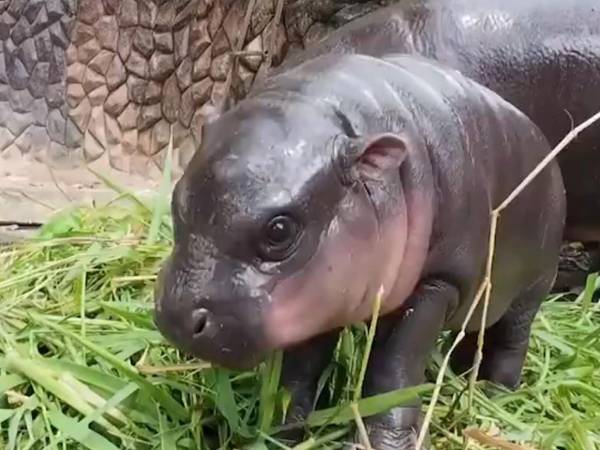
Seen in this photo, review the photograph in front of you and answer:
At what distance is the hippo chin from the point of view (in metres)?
1.01

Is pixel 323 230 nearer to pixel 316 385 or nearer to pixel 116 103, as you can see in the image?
pixel 316 385

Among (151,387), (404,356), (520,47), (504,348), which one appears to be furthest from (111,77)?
(404,356)

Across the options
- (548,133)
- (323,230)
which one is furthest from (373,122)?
(548,133)

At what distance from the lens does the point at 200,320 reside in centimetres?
100

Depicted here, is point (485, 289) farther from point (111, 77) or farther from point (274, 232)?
point (111, 77)

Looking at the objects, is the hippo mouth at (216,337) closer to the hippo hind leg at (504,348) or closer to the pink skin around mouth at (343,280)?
the pink skin around mouth at (343,280)

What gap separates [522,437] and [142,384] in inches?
15.1

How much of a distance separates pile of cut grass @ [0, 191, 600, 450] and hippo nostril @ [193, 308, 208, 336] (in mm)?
172

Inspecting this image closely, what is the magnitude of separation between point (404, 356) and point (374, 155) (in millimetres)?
202

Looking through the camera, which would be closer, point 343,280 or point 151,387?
point 343,280

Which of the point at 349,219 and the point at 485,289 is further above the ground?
the point at 349,219

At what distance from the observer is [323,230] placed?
1029 mm

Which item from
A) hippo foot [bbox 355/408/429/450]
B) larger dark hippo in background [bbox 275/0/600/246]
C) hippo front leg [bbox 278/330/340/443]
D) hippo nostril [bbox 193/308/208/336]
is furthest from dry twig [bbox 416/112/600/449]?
larger dark hippo in background [bbox 275/0/600/246]

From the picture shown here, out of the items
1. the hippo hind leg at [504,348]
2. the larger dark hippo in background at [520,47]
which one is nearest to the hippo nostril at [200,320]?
the hippo hind leg at [504,348]
